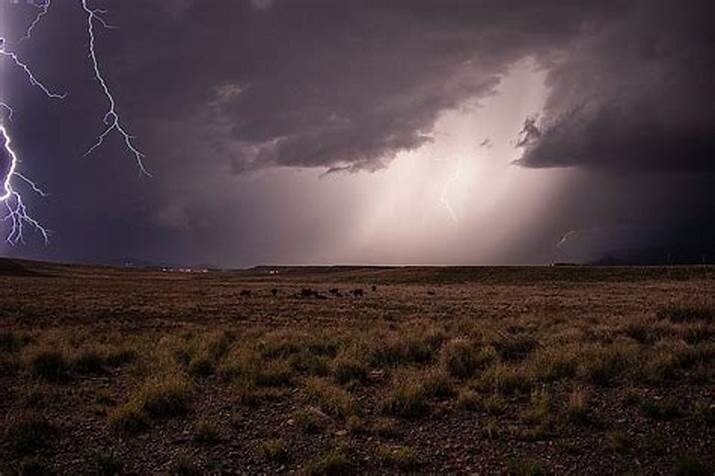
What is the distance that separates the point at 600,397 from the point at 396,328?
11.5 m

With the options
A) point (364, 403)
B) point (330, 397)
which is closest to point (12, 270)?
point (330, 397)

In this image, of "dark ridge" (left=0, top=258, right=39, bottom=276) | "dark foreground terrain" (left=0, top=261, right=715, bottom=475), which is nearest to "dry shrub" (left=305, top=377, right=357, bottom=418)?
"dark foreground terrain" (left=0, top=261, right=715, bottom=475)

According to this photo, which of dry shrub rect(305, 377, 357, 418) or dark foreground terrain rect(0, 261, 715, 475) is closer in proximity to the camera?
dark foreground terrain rect(0, 261, 715, 475)

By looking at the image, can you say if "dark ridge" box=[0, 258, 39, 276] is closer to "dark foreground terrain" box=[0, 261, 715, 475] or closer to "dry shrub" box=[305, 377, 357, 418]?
"dark foreground terrain" box=[0, 261, 715, 475]

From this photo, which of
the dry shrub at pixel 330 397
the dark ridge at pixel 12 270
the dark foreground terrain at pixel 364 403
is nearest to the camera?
the dark foreground terrain at pixel 364 403

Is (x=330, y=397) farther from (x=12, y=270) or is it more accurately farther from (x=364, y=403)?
(x=12, y=270)

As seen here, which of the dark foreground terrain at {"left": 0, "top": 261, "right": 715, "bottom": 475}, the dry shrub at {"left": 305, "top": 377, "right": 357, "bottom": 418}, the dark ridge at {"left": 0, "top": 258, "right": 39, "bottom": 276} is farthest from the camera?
the dark ridge at {"left": 0, "top": 258, "right": 39, "bottom": 276}

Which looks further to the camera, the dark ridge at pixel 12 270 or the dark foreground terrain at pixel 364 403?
the dark ridge at pixel 12 270

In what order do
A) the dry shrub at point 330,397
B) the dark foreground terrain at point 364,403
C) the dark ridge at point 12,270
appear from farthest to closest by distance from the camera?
the dark ridge at point 12,270, the dry shrub at point 330,397, the dark foreground terrain at point 364,403

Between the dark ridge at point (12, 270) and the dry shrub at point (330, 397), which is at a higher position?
the dry shrub at point (330, 397)

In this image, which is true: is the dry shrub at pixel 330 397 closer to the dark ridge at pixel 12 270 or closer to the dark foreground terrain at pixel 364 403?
the dark foreground terrain at pixel 364 403

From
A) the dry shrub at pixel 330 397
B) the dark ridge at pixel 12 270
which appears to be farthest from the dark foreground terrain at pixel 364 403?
the dark ridge at pixel 12 270

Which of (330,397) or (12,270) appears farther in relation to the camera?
(12,270)

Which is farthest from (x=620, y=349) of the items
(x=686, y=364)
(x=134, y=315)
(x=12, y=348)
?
(x=134, y=315)
